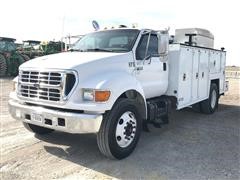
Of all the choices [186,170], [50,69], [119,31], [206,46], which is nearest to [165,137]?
[186,170]

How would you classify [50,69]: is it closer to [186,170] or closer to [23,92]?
[23,92]

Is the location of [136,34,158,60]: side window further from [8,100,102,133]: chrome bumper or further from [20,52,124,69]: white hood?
[8,100,102,133]: chrome bumper

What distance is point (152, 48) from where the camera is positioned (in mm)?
6562

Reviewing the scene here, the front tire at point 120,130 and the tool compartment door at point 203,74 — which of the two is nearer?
the front tire at point 120,130

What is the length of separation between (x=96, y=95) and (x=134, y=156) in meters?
1.38

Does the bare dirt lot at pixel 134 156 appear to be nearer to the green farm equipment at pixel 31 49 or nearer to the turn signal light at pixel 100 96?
the turn signal light at pixel 100 96

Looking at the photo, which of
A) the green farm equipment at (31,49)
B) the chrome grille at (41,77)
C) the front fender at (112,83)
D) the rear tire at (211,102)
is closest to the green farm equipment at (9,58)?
the green farm equipment at (31,49)

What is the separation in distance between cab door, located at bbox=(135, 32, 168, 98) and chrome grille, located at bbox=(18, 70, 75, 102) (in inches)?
64.3

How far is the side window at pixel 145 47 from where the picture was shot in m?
6.19

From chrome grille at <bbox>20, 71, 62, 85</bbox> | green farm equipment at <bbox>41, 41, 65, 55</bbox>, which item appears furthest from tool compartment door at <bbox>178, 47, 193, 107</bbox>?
green farm equipment at <bbox>41, 41, 65, 55</bbox>

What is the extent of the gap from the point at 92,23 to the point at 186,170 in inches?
170

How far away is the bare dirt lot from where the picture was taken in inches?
189

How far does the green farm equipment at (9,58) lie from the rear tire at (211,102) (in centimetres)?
1432

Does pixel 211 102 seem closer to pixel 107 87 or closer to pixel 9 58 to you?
pixel 107 87
